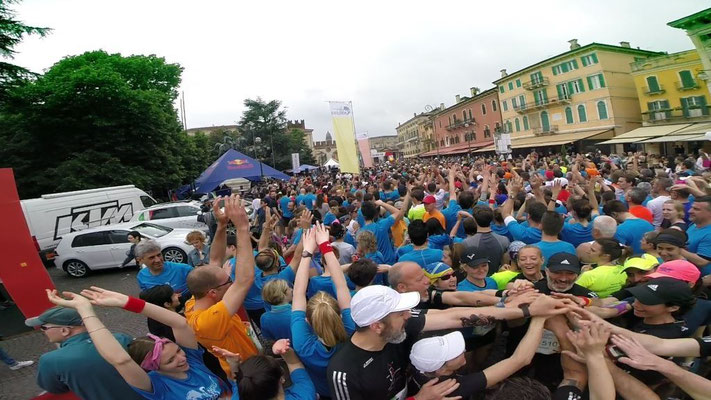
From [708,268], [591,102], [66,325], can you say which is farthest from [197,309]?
[591,102]

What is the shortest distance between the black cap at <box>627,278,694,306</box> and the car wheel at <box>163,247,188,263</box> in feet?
35.3

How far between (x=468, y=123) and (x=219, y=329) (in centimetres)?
5889

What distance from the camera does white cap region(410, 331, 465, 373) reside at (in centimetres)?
188

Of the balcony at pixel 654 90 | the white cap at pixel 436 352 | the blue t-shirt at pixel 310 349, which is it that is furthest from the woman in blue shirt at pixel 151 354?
the balcony at pixel 654 90

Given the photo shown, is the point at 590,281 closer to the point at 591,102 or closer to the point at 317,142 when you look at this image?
the point at 591,102

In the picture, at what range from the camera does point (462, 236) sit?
19.3 feet

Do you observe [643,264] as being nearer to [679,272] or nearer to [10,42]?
[679,272]

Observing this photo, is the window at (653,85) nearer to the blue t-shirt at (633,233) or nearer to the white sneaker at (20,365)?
the blue t-shirt at (633,233)

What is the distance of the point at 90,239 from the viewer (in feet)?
35.8

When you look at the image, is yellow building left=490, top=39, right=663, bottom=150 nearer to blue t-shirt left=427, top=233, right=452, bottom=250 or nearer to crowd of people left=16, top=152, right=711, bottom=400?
blue t-shirt left=427, top=233, right=452, bottom=250

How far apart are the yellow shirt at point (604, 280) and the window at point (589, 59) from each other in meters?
40.9

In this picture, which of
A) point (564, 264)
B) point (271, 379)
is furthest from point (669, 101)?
point (271, 379)

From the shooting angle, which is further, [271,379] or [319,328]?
[319,328]

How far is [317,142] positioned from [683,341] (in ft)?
432
